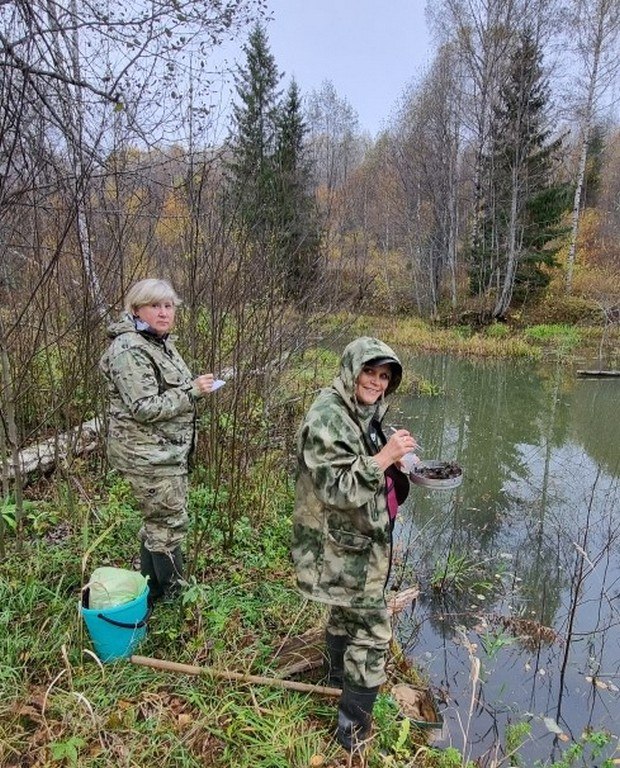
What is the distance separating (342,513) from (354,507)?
17cm

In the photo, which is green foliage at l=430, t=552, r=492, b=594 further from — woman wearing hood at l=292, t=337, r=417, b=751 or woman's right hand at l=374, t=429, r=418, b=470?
woman's right hand at l=374, t=429, r=418, b=470

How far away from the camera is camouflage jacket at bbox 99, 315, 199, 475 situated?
8.20 feet

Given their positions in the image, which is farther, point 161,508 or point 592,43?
point 592,43

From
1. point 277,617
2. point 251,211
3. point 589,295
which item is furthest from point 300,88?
point 277,617

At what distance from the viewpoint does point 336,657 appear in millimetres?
2551

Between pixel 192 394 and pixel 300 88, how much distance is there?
20957 mm

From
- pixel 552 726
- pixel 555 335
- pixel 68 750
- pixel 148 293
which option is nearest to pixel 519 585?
pixel 552 726

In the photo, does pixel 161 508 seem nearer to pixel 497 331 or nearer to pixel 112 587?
pixel 112 587

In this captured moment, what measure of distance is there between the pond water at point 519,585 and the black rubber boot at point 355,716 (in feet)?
1.60

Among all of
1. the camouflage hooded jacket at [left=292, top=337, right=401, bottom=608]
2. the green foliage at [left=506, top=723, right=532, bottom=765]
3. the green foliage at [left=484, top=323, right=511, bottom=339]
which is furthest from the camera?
the green foliage at [left=484, top=323, right=511, bottom=339]

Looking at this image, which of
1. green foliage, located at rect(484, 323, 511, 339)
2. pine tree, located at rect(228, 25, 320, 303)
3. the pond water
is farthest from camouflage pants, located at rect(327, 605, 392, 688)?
green foliage, located at rect(484, 323, 511, 339)

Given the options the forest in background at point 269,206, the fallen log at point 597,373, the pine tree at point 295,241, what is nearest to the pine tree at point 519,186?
→ the forest in background at point 269,206

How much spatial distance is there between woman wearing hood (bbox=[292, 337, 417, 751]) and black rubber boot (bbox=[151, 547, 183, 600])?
0.96 m

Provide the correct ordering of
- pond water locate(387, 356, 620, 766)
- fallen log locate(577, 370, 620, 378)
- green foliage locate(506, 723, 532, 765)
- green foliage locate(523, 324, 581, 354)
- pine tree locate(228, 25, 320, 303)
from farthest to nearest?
green foliage locate(523, 324, 581, 354) < fallen log locate(577, 370, 620, 378) < pine tree locate(228, 25, 320, 303) < pond water locate(387, 356, 620, 766) < green foliage locate(506, 723, 532, 765)
